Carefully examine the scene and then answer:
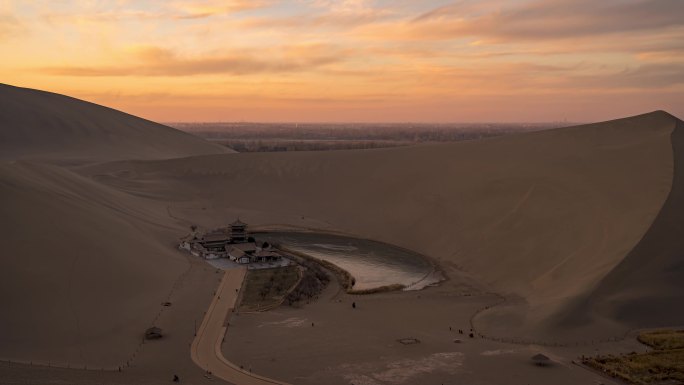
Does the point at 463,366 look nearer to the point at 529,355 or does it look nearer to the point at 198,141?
the point at 529,355

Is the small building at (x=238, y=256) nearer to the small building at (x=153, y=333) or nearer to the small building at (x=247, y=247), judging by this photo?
the small building at (x=247, y=247)

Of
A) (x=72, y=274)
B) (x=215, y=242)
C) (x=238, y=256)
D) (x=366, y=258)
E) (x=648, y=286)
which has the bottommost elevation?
(x=366, y=258)

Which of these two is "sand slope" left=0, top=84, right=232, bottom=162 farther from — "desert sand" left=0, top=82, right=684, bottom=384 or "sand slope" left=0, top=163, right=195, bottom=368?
"sand slope" left=0, top=163, right=195, bottom=368

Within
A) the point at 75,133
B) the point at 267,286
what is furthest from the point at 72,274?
the point at 75,133

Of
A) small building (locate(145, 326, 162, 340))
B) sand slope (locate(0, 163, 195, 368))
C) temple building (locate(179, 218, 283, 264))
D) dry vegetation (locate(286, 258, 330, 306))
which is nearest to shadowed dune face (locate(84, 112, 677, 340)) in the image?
temple building (locate(179, 218, 283, 264))

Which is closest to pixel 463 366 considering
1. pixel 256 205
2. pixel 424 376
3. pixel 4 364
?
pixel 424 376

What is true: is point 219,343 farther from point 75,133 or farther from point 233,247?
point 75,133

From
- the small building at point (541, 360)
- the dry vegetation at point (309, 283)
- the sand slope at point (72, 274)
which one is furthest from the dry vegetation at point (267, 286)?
the small building at point (541, 360)
